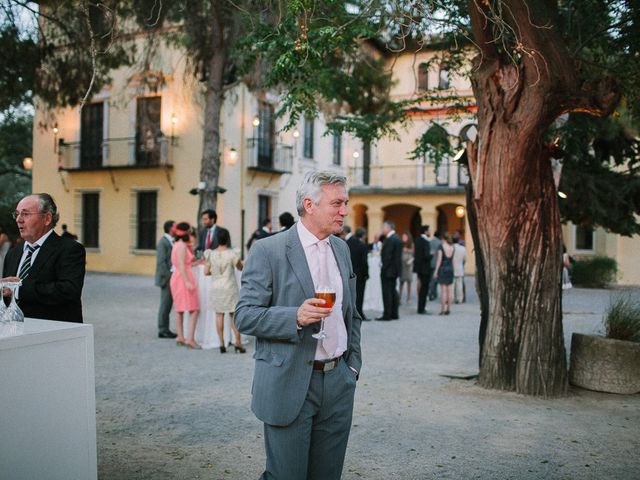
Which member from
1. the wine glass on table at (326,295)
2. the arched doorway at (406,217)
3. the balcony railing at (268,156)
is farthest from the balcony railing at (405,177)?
the wine glass on table at (326,295)

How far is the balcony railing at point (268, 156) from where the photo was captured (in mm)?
25391

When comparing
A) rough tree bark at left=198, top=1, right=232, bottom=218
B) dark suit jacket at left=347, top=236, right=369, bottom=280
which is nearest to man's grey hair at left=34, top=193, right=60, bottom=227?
dark suit jacket at left=347, top=236, right=369, bottom=280

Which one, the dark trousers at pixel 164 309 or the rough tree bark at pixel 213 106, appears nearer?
the dark trousers at pixel 164 309

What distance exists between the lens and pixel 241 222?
2430 cm

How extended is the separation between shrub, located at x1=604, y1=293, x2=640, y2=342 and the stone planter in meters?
0.19

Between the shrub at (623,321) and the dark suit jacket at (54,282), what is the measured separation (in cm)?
577

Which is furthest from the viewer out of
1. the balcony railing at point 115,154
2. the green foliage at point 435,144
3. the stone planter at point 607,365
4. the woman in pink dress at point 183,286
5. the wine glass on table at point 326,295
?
the balcony railing at point 115,154

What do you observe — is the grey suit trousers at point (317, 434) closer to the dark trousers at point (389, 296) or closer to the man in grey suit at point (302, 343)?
the man in grey suit at point (302, 343)

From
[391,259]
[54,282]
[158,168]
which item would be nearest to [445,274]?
[391,259]

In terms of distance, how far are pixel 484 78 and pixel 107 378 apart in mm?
5339

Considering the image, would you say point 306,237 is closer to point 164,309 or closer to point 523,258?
point 523,258

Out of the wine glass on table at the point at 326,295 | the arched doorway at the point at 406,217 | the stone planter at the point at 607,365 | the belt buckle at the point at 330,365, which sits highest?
the arched doorway at the point at 406,217

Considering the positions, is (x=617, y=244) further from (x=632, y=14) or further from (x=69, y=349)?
(x=69, y=349)

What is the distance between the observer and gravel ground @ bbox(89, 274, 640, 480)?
A: 15.3 feet
